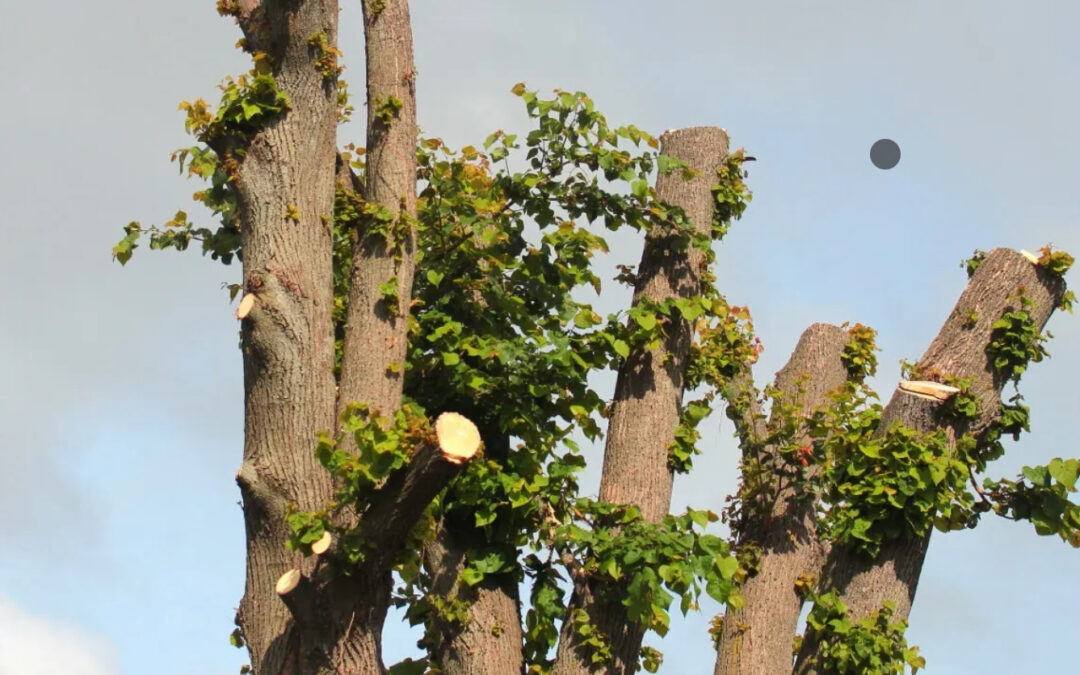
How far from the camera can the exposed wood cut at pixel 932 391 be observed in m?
8.97

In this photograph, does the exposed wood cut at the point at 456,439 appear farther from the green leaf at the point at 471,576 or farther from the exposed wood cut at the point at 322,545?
the green leaf at the point at 471,576

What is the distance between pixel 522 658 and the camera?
28.1ft

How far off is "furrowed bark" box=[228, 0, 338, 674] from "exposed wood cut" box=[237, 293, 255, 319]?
1.1 inches

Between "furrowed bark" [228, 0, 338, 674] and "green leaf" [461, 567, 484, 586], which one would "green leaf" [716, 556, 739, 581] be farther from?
"furrowed bark" [228, 0, 338, 674]

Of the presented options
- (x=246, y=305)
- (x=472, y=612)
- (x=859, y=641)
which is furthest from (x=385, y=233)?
(x=859, y=641)

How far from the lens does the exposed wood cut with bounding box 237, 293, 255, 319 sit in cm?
758

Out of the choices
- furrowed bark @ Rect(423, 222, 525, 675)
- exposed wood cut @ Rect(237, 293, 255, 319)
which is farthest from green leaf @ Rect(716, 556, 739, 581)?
exposed wood cut @ Rect(237, 293, 255, 319)

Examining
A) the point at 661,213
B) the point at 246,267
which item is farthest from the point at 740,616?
the point at 246,267

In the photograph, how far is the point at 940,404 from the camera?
8.98m

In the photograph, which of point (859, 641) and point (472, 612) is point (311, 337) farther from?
Answer: point (859, 641)

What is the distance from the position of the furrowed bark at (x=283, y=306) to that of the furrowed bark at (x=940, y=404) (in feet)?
11.9

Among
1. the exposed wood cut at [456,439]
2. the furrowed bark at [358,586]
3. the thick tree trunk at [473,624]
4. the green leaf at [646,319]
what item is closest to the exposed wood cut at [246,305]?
the furrowed bark at [358,586]

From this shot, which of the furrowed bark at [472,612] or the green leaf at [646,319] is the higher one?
the green leaf at [646,319]

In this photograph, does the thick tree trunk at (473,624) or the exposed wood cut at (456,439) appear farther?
the thick tree trunk at (473,624)
